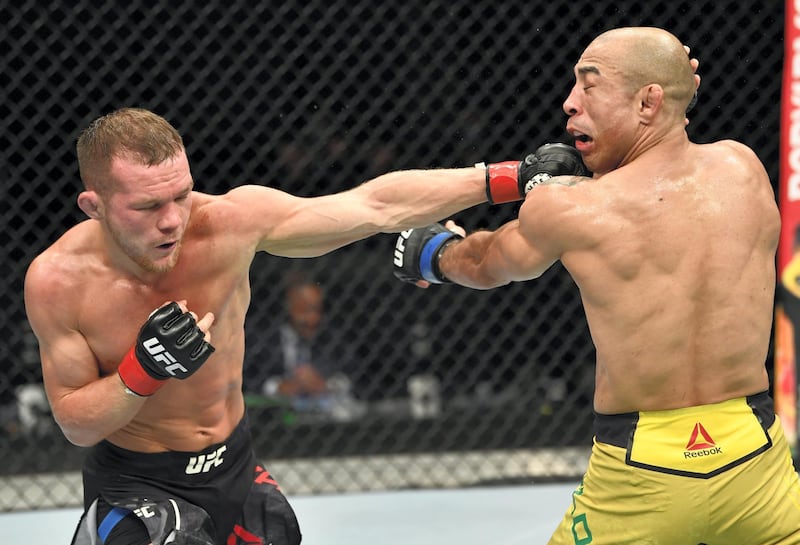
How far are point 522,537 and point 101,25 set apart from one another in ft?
7.15

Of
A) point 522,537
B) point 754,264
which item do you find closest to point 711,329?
point 754,264

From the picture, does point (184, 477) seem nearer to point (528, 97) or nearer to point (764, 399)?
point (764, 399)

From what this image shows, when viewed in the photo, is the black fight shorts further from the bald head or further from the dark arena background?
the dark arena background

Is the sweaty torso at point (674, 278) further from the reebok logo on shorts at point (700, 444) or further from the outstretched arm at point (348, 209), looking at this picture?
the outstretched arm at point (348, 209)

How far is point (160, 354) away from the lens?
191cm

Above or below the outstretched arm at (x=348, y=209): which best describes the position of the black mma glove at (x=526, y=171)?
above

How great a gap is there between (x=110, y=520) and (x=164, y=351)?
1.43 feet

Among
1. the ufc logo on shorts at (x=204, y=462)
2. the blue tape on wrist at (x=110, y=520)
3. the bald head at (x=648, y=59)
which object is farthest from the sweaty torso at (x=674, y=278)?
the blue tape on wrist at (x=110, y=520)

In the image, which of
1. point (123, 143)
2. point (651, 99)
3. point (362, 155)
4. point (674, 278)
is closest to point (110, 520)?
point (123, 143)

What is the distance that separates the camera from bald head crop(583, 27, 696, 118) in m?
1.84

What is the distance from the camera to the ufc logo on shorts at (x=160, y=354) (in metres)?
1.91

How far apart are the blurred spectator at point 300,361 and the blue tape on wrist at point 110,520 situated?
1831 millimetres

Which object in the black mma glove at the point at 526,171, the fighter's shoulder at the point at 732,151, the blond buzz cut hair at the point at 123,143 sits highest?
the blond buzz cut hair at the point at 123,143

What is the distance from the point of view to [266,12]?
3980 mm
